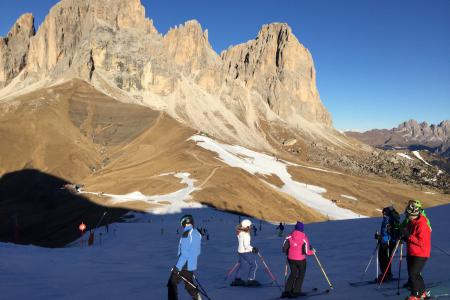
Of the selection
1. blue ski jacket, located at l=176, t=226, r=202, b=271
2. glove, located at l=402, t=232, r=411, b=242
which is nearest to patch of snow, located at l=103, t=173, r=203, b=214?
blue ski jacket, located at l=176, t=226, r=202, b=271

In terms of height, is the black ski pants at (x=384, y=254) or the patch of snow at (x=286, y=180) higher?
the patch of snow at (x=286, y=180)

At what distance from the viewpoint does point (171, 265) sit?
19672mm

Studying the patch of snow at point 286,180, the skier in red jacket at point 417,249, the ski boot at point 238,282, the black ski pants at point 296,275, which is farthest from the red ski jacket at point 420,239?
the patch of snow at point 286,180

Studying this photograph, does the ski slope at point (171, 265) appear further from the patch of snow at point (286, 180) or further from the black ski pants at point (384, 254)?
the patch of snow at point (286, 180)

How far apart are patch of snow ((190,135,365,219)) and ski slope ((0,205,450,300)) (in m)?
57.7

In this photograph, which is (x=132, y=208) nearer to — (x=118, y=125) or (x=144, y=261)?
(x=144, y=261)

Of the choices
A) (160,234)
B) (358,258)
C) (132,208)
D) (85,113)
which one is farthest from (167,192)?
(85,113)

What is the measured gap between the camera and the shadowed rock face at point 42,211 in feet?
180

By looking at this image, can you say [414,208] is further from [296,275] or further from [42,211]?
[42,211]

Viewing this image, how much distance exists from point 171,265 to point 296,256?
9.49m

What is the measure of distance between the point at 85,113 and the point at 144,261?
131427 millimetres

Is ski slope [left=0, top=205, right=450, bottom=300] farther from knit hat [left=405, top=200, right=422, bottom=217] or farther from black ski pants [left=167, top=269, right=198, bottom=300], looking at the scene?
black ski pants [left=167, top=269, right=198, bottom=300]

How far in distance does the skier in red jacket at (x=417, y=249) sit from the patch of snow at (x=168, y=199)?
4719 cm

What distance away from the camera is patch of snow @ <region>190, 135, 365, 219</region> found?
87.4 metres
